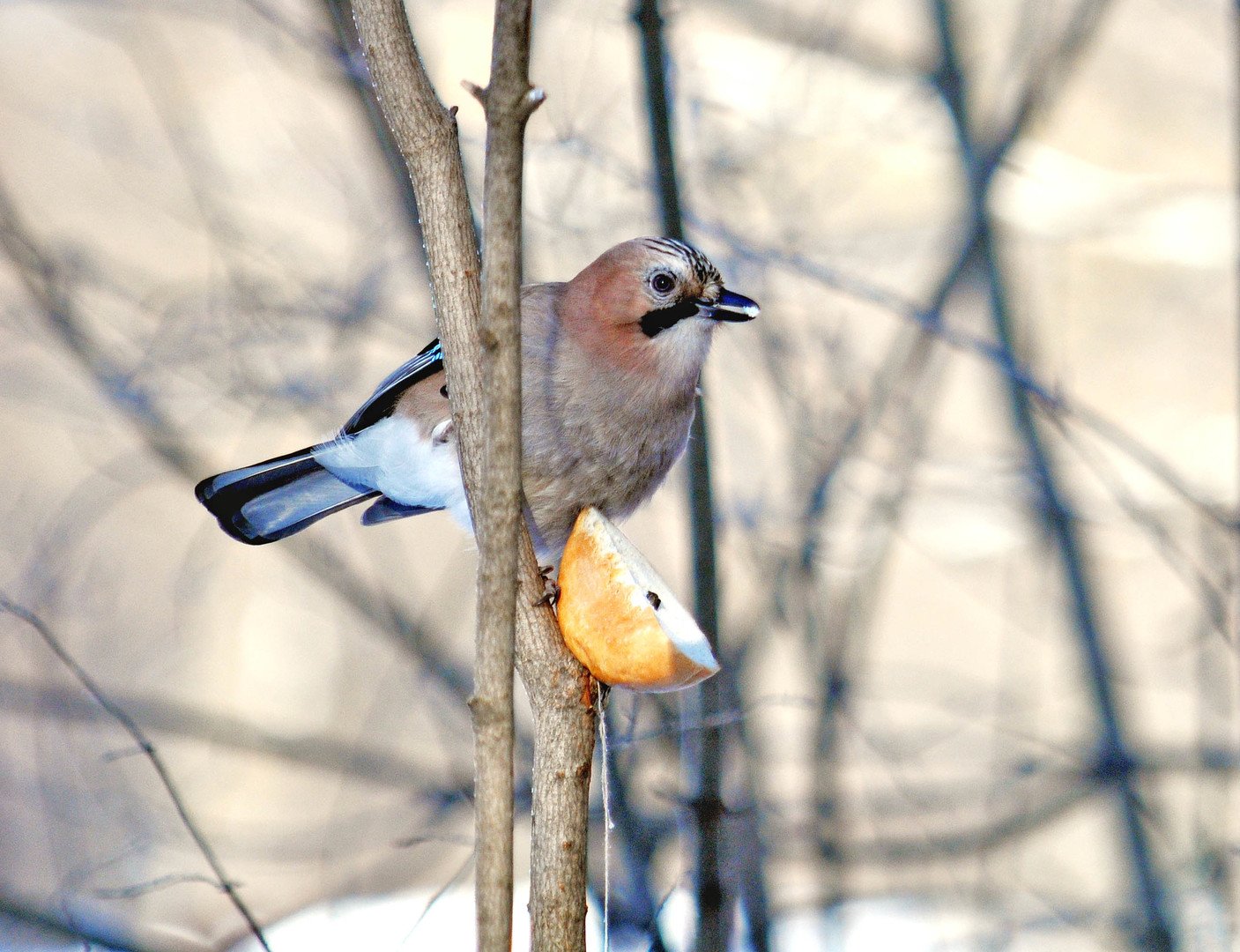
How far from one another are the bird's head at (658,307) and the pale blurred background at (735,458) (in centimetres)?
43

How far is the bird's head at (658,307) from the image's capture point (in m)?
2.47

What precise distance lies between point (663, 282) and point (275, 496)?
1058 millimetres

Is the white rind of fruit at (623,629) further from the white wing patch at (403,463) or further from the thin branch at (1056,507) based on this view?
the thin branch at (1056,507)

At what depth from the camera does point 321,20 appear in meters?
3.66

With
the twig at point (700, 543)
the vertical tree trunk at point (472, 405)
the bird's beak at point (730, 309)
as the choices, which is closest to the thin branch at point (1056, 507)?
the twig at point (700, 543)

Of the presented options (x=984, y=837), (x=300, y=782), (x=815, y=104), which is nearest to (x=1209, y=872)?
(x=984, y=837)

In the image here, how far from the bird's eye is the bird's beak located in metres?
0.08

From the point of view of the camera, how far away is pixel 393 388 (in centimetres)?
268

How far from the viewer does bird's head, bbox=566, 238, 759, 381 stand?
8.09ft

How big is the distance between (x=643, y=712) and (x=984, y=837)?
1.29m

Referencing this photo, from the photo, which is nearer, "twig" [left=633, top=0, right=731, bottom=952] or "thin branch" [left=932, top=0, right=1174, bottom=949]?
"twig" [left=633, top=0, right=731, bottom=952]

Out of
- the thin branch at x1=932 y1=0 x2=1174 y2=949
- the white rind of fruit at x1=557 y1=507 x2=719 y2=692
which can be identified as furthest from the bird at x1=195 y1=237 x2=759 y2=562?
the thin branch at x1=932 y1=0 x2=1174 y2=949

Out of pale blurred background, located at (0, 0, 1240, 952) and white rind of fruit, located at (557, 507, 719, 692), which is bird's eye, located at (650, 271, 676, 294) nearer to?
pale blurred background, located at (0, 0, 1240, 952)

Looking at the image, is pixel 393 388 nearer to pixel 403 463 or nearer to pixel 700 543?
pixel 403 463
